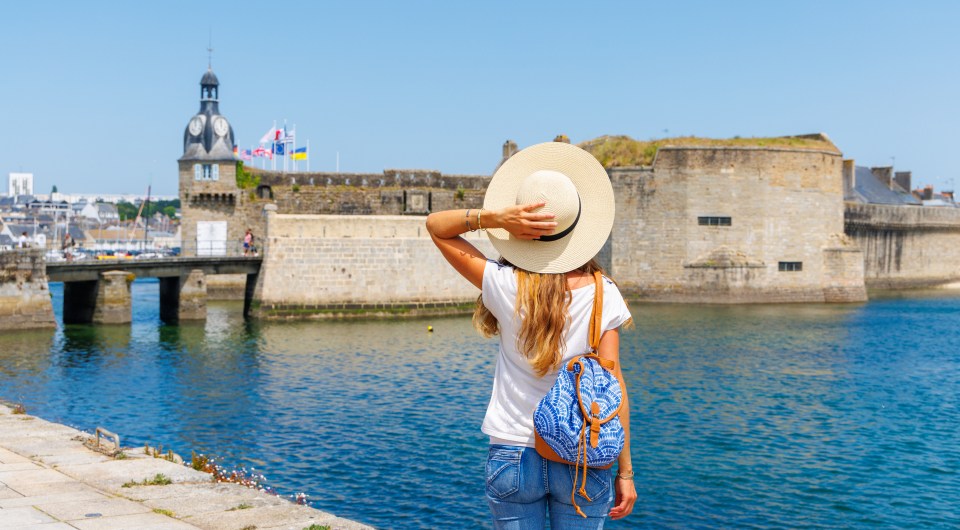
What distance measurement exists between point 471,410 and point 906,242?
4100 centimetres

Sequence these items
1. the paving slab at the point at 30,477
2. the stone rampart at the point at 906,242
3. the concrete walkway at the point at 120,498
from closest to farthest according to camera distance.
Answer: the concrete walkway at the point at 120,498
the paving slab at the point at 30,477
the stone rampart at the point at 906,242

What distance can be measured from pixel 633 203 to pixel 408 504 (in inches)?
1194

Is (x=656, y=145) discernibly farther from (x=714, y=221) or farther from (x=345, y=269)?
(x=345, y=269)

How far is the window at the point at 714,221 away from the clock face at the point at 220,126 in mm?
20310

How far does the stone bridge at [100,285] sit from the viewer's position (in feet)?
87.7

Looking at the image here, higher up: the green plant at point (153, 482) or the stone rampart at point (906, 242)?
the stone rampart at point (906, 242)

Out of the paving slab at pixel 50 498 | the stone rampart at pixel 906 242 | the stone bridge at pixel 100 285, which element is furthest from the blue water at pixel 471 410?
the stone rampart at pixel 906 242

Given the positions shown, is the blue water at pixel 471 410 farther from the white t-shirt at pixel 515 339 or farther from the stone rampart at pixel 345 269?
the white t-shirt at pixel 515 339

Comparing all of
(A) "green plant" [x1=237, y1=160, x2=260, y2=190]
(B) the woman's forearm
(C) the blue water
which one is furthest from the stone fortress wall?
(B) the woman's forearm

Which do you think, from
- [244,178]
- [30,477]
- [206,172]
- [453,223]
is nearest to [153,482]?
[30,477]

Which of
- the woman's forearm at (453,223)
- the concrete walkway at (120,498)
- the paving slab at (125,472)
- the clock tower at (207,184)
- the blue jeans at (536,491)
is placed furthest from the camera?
the clock tower at (207,184)

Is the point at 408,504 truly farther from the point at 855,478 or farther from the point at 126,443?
the point at 855,478

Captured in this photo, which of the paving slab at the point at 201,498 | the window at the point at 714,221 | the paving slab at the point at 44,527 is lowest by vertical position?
the paving slab at the point at 201,498

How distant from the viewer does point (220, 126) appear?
135 ft
